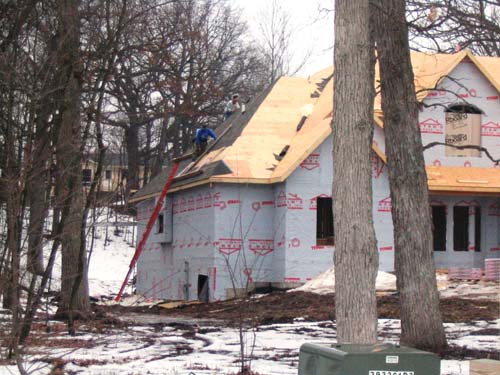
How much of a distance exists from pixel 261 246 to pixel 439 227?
20.1 ft

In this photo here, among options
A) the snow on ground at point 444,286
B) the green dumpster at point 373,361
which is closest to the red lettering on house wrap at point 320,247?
the snow on ground at point 444,286

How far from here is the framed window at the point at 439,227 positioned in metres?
28.6

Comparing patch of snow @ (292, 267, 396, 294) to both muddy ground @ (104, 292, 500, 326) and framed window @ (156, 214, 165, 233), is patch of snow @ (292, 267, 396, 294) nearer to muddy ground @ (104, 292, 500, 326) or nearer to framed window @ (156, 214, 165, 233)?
muddy ground @ (104, 292, 500, 326)

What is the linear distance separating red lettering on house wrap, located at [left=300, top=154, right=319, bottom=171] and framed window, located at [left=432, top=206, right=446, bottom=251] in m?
4.76

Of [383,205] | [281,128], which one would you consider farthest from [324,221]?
[281,128]

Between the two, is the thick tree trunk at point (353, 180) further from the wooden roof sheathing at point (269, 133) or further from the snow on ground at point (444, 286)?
the wooden roof sheathing at point (269, 133)

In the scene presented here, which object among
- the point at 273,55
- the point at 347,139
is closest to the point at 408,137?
the point at 347,139

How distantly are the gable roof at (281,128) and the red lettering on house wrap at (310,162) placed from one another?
376 millimetres

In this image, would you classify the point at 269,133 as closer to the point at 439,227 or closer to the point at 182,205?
the point at 182,205

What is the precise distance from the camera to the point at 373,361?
561 cm

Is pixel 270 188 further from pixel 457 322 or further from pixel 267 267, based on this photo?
pixel 457 322

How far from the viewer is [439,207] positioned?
2872cm

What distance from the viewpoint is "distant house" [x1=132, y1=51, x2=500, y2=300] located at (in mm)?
26297

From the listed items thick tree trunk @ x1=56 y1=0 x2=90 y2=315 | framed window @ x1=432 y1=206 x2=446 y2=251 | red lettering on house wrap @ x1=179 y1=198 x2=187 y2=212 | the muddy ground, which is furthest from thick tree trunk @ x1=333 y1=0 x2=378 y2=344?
red lettering on house wrap @ x1=179 y1=198 x2=187 y2=212
